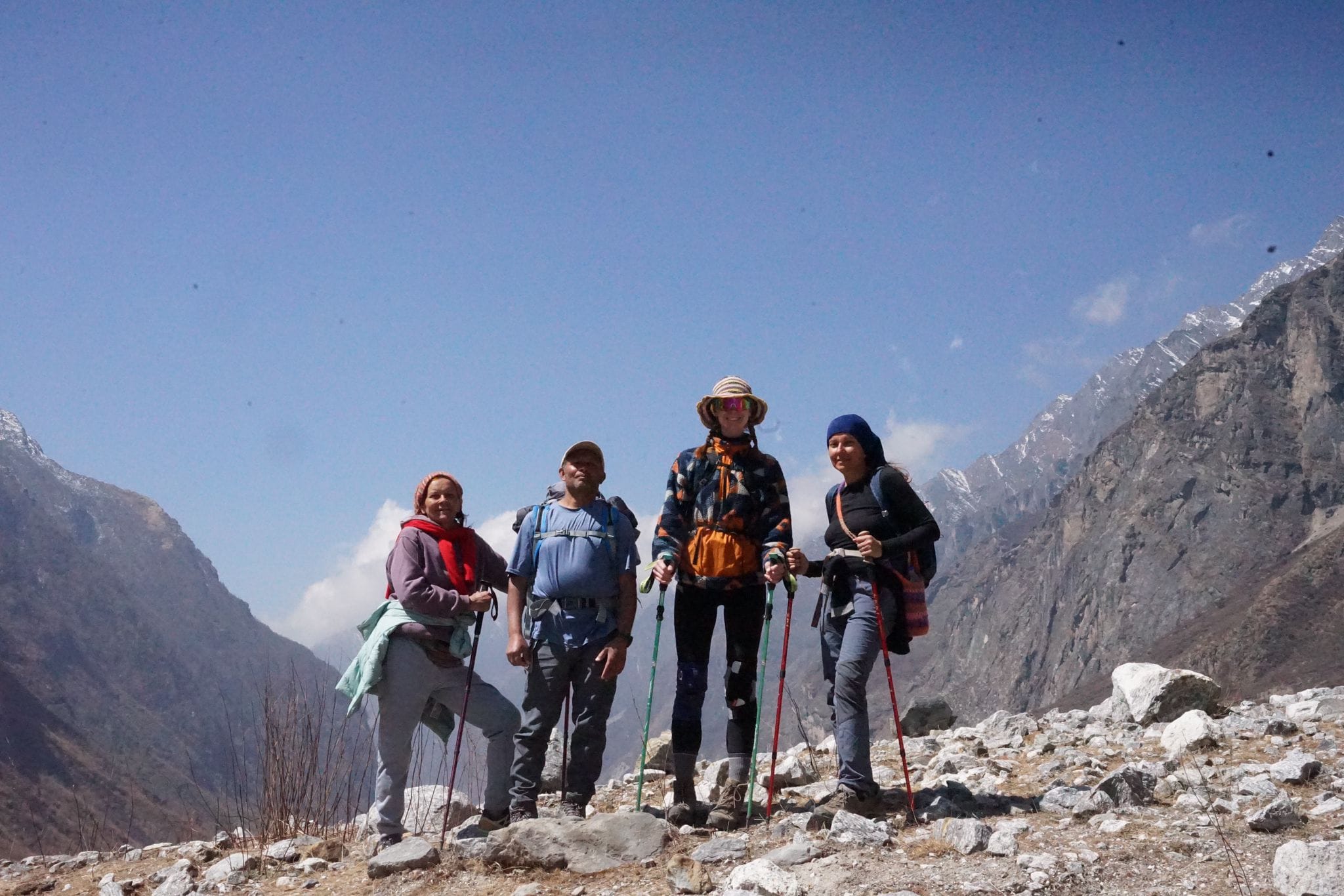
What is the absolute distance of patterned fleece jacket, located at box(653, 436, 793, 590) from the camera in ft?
19.5

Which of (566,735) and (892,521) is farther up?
(892,521)

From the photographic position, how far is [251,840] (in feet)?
23.1

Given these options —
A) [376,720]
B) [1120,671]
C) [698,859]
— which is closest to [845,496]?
[698,859]

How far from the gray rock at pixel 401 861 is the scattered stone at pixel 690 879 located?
1440 mm

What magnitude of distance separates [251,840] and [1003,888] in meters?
5.49

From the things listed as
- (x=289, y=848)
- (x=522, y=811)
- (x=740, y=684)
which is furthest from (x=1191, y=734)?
(x=289, y=848)

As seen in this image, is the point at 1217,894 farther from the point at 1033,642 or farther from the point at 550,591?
the point at 1033,642

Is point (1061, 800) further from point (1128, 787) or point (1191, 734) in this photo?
point (1191, 734)

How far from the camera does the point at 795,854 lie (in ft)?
15.5

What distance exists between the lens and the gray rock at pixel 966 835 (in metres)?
4.69

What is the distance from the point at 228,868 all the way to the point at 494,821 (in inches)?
68.0

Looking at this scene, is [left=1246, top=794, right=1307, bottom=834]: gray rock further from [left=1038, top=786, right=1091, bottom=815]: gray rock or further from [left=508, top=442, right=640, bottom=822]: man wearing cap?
[left=508, top=442, right=640, bottom=822]: man wearing cap

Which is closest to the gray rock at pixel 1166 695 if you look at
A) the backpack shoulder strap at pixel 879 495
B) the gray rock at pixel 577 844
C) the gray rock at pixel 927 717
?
the gray rock at pixel 927 717

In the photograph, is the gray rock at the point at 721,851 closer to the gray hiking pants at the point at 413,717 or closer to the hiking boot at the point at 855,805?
the hiking boot at the point at 855,805
